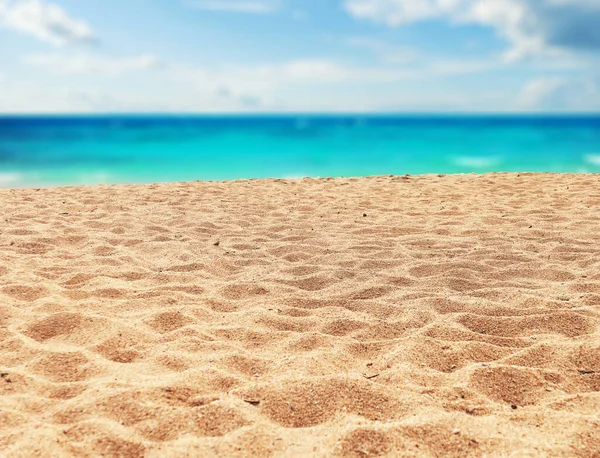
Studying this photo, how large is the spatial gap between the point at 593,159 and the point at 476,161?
13.3ft

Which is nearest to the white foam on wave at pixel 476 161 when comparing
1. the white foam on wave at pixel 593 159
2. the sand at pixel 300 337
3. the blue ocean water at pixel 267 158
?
the blue ocean water at pixel 267 158

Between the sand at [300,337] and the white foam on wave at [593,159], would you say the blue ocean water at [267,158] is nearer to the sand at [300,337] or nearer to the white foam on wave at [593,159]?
the white foam on wave at [593,159]

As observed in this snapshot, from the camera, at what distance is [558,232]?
423cm

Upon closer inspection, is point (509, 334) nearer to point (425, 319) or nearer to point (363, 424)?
point (425, 319)

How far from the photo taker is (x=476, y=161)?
18.0m

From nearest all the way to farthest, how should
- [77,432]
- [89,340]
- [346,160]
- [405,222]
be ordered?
[77,432], [89,340], [405,222], [346,160]

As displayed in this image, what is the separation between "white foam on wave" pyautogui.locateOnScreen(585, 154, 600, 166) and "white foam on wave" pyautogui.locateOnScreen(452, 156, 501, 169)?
115 inches

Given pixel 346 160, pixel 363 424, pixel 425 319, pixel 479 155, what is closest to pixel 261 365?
pixel 363 424

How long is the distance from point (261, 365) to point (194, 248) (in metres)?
1.95

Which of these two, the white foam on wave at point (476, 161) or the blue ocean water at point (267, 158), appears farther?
the white foam on wave at point (476, 161)

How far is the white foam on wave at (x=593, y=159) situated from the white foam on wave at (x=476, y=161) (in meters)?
2.91

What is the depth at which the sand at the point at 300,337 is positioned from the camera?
1646 mm

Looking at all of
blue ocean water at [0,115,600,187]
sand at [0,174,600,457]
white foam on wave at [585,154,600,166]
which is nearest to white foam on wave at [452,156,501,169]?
blue ocean water at [0,115,600,187]

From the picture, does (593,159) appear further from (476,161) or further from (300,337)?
(300,337)
